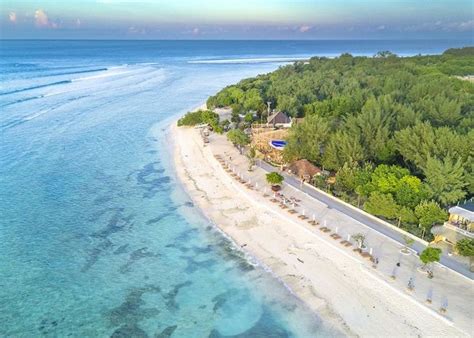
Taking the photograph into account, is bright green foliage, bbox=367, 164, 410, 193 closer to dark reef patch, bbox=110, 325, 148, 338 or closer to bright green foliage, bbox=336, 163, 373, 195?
bright green foliage, bbox=336, 163, 373, 195

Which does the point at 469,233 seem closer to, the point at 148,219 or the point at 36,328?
the point at 148,219

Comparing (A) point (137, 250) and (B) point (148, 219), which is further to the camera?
(B) point (148, 219)

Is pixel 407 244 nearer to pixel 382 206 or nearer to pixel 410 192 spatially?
pixel 382 206

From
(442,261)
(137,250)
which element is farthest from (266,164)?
(442,261)

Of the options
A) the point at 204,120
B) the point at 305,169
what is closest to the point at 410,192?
the point at 305,169

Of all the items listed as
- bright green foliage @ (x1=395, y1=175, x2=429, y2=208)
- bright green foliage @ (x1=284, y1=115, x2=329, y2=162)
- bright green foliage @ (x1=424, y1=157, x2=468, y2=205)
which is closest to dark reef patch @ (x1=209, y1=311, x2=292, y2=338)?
bright green foliage @ (x1=395, y1=175, x2=429, y2=208)

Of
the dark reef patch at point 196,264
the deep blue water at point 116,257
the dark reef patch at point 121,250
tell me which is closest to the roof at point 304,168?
the deep blue water at point 116,257
